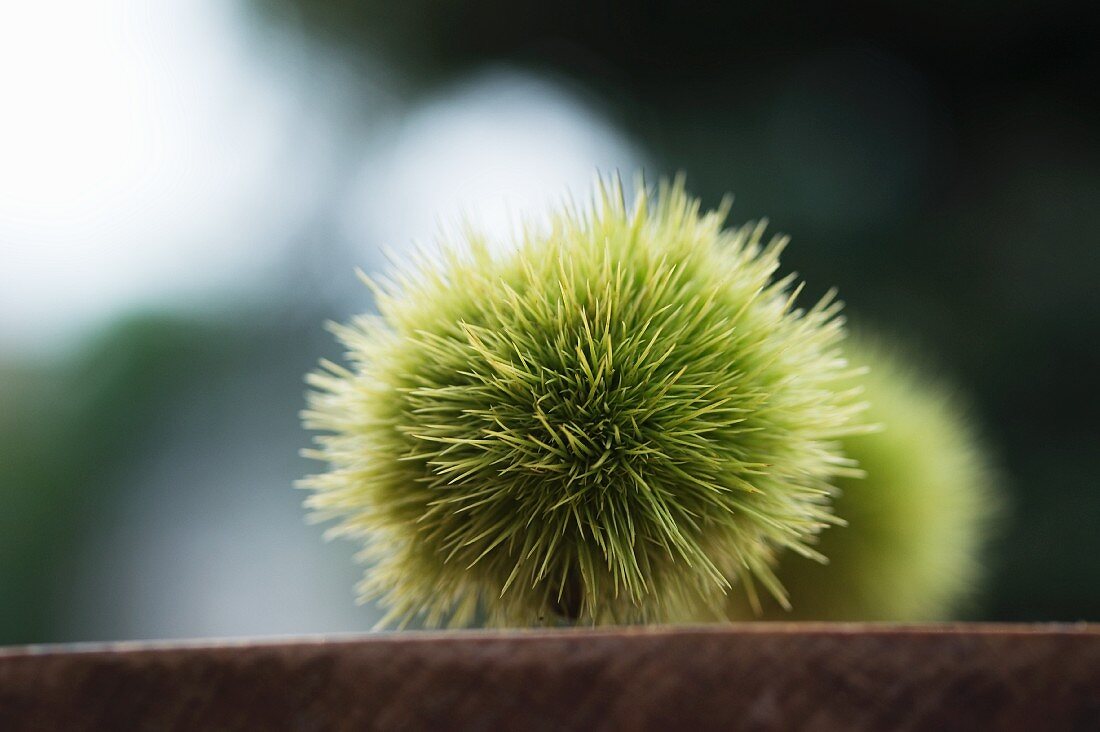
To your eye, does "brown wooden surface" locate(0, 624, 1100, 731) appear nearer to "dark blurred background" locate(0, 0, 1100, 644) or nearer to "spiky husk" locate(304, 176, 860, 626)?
"spiky husk" locate(304, 176, 860, 626)

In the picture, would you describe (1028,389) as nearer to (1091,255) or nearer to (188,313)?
(1091,255)

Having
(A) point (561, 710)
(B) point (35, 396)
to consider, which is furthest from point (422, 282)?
(B) point (35, 396)

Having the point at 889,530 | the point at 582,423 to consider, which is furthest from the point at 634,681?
the point at 889,530

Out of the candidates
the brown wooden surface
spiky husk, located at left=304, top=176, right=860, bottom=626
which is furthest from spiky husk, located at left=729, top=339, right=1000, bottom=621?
the brown wooden surface

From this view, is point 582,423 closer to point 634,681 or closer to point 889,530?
point 634,681

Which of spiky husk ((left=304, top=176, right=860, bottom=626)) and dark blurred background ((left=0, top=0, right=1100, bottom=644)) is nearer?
spiky husk ((left=304, top=176, right=860, bottom=626))

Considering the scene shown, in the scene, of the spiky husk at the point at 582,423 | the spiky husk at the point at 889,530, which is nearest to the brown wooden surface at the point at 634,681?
the spiky husk at the point at 582,423

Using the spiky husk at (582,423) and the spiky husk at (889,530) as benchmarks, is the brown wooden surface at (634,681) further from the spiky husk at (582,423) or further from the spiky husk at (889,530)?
the spiky husk at (889,530)
